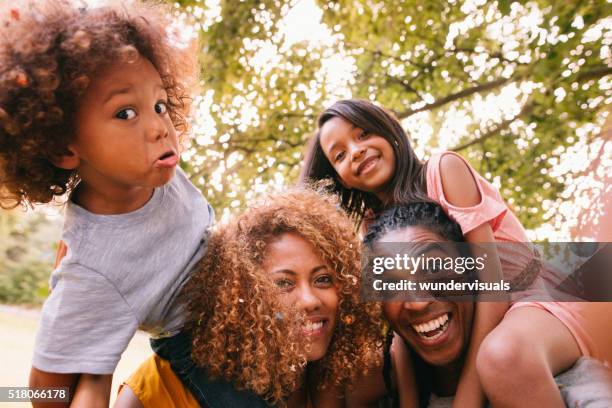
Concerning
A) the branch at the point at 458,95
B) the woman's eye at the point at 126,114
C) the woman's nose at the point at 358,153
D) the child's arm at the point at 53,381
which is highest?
the branch at the point at 458,95

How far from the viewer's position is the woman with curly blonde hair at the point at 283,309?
4.89 ft

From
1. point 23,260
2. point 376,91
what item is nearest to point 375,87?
point 376,91

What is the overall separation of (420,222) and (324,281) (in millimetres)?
351

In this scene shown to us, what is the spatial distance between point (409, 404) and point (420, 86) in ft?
7.82

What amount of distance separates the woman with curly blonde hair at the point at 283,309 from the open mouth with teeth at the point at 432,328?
5.8 inches

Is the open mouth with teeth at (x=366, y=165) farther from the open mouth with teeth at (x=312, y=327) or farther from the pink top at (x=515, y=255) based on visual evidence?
the open mouth with teeth at (x=312, y=327)

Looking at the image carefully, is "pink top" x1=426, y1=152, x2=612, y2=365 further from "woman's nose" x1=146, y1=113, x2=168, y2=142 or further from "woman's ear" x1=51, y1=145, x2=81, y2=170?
"woman's ear" x1=51, y1=145, x2=81, y2=170

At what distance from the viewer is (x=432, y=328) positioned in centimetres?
162

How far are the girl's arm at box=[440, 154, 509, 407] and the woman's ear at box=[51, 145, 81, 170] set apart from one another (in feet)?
3.68

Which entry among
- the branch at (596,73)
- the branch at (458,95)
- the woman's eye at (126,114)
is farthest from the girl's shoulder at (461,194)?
the branch at (458,95)

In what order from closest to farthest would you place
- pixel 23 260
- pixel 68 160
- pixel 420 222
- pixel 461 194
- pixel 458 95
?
pixel 68 160, pixel 420 222, pixel 461 194, pixel 458 95, pixel 23 260

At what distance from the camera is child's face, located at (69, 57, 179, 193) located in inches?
53.8

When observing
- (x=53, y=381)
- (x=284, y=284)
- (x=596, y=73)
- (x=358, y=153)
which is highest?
(x=596, y=73)

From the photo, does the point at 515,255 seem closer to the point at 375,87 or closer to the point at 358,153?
the point at 358,153
